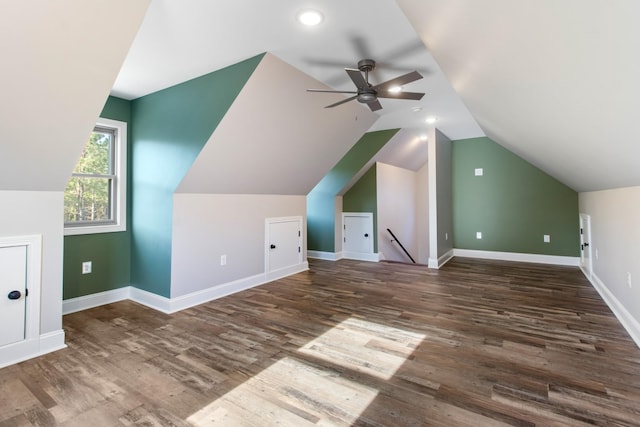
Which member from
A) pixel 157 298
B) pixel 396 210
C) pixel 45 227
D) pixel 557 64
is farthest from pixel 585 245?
pixel 45 227

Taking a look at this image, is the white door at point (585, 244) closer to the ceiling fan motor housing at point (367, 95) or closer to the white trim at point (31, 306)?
the ceiling fan motor housing at point (367, 95)

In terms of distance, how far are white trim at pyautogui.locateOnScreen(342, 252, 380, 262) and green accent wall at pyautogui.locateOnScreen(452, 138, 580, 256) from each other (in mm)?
1748

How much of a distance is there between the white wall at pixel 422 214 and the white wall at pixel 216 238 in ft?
15.6

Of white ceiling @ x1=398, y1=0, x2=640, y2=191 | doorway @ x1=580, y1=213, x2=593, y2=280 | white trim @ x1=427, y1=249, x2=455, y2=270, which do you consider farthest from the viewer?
white trim @ x1=427, y1=249, x2=455, y2=270

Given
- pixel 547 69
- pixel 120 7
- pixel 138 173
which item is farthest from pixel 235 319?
pixel 547 69

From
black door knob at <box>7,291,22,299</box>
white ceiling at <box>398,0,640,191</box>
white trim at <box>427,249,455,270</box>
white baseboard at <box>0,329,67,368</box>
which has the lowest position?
white baseboard at <box>0,329,67,368</box>

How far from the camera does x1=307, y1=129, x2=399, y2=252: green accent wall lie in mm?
5469

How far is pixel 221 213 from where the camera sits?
3.69m

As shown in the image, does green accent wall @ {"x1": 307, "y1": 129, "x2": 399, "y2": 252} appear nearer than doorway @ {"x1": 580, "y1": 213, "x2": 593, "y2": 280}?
No

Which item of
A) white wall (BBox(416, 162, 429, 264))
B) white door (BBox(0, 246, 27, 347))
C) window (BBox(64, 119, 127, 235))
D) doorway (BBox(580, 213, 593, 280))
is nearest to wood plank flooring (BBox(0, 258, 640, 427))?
white door (BBox(0, 246, 27, 347))

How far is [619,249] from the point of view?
287 cm

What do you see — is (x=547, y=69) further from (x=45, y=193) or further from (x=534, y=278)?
(x=534, y=278)

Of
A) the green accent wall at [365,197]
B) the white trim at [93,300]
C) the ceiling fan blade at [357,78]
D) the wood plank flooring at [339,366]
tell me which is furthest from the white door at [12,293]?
the green accent wall at [365,197]

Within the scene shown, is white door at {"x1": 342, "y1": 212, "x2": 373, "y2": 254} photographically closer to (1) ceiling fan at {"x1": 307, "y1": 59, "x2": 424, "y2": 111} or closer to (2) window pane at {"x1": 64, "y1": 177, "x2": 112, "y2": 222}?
(1) ceiling fan at {"x1": 307, "y1": 59, "x2": 424, "y2": 111}
